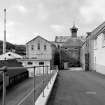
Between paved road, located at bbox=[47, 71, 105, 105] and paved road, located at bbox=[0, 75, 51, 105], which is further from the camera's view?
paved road, located at bbox=[47, 71, 105, 105]

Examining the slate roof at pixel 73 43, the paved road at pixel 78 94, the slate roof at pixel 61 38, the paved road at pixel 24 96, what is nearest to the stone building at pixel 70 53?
the slate roof at pixel 73 43

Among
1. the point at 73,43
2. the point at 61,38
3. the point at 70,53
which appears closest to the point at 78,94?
the point at 70,53

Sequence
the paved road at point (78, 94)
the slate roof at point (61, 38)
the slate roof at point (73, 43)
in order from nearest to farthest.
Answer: the paved road at point (78, 94) < the slate roof at point (73, 43) < the slate roof at point (61, 38)

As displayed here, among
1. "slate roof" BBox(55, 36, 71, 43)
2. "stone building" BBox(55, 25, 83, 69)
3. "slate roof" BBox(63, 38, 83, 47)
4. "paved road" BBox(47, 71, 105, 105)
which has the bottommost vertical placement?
"paved road" BBox(47, 71, 105, 105)

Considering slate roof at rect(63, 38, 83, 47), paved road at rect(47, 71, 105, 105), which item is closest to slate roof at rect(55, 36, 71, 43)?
slate roof at rect(63, 38, 83, 47)

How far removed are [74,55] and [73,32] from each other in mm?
12134

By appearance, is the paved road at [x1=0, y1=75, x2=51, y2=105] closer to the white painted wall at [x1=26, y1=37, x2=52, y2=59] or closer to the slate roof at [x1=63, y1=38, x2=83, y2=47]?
the white painted wall at [x1=26, y1=37, x2=52, y2=59]

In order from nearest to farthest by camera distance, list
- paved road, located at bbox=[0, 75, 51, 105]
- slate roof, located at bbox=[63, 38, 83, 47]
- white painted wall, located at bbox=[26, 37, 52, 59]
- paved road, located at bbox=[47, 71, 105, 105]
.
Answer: paved road, located at bbox=[0, 75, 51, 105], paved road, located at bbox=[47, 71, 105, 105], white painted wall, located at bbox=[26, 37, 52, 59], slate roof, located at bbox=[63, 38, 83, 47]

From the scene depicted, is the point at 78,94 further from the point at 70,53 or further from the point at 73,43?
the point at 73,43

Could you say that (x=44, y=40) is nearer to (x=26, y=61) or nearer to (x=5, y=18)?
(x=26, y=61)

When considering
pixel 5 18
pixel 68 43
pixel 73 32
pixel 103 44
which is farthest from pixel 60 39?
pixel 103 44

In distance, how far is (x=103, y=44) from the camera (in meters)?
22.3

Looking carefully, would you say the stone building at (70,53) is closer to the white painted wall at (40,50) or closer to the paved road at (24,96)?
the white painted wall at (40,50)

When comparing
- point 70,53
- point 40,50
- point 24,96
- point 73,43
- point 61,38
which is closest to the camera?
point 24,96
